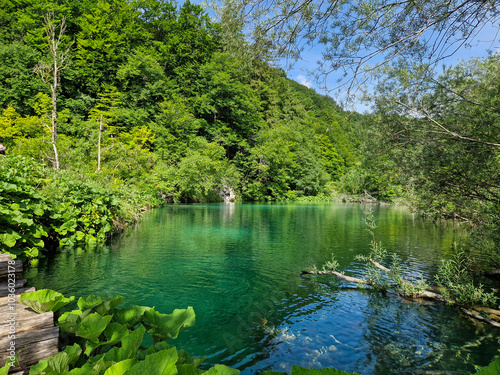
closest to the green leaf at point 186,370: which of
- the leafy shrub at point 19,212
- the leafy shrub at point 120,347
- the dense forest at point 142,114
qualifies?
the leafy shrub at point 120,347

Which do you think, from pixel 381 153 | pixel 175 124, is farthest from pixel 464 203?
pixel 175 124

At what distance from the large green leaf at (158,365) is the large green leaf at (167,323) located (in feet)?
3.11

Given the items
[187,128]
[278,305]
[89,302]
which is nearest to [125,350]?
[89,302]

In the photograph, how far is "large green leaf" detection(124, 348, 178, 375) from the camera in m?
0.98

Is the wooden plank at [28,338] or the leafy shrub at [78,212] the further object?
the leafy shrub at [78,212]

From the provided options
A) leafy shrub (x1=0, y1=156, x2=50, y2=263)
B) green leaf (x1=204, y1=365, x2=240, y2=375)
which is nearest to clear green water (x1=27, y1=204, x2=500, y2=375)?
leafy shrub (x1=0, y1=156, x2=50, y2=263)

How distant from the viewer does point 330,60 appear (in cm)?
406

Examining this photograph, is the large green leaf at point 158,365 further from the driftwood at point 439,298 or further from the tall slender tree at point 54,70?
the tall slender tree at point 54,70

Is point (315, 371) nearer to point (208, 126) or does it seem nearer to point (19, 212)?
point (19, 212)

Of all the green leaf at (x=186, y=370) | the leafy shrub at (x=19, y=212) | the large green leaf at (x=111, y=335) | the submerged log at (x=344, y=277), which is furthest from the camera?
the submerged log at (x=344, y=277)

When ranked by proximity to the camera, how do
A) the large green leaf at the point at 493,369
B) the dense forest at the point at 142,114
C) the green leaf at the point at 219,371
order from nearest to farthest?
the large green leaf at the point at 493,369 → the green leaf at the point at 219,371 → the dense forest at the point at 142,114

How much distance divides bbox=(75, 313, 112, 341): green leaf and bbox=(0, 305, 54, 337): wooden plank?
43 cm

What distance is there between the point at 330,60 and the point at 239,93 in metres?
38.8

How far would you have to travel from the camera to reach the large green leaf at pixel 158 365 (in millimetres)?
976
